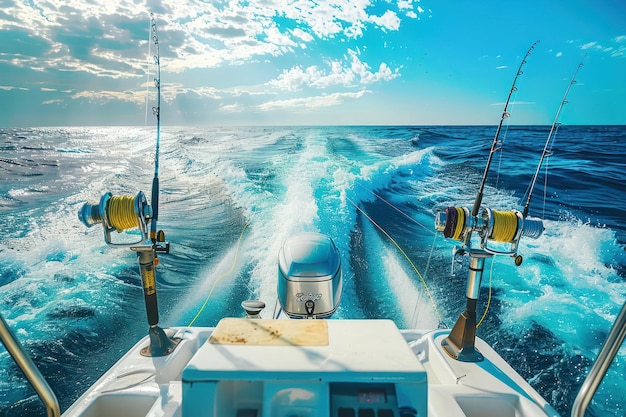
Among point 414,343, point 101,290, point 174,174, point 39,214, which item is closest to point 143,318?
point 101,290

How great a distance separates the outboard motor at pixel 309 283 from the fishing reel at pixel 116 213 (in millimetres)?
926

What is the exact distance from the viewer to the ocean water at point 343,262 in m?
3.38

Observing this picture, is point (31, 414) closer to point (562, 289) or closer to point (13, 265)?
point (13, 265)

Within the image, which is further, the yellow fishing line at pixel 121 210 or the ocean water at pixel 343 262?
the ocean water at pixel 343 262

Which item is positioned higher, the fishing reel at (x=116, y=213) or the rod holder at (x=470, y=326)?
the fishing reel at (x=116, y=213)

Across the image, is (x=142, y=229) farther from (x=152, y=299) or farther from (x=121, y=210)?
(x=152, y=299)

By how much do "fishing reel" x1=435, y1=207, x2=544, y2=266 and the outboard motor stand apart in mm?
772

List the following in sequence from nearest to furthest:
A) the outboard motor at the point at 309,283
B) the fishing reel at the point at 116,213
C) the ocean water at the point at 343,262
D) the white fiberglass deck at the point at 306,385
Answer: the white fiberglass deck at the point at 306,385
the fishing reel at the point at 116,213
the outboard motor at the point at 309,283
the ocean water at the point at 343,262

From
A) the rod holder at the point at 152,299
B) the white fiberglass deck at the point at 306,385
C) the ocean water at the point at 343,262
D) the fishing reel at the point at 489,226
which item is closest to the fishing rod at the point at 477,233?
the fishing reel at the point at 489,226

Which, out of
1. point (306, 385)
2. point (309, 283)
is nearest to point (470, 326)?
point (309, 283)

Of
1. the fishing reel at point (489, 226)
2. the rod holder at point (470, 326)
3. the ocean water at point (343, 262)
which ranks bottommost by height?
the ocean water at point (343, 262)

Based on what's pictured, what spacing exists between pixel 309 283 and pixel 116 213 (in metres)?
1.15

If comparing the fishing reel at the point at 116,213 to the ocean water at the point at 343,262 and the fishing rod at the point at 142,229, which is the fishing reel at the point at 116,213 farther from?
the ocean water at the point at 343,262

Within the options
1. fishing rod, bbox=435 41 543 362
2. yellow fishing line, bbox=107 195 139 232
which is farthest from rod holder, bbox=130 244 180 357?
fishing rod, bbox=435 41 543 362
